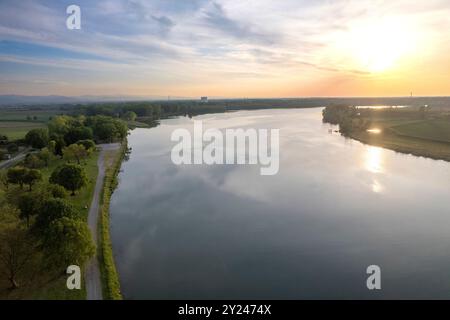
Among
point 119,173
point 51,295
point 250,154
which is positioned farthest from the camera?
point 250,154

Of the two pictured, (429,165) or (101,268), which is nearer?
(101,268)

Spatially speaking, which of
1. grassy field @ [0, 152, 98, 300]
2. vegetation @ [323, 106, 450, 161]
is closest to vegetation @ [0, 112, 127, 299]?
grassy field @ [0, 152, 98, 300]

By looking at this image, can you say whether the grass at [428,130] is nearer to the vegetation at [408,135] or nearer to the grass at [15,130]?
the vegetation at [408,135]

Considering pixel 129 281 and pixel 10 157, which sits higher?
pixel 10 157

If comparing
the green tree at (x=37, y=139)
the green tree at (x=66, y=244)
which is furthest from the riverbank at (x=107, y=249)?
the green tree at (x=37, y=139)

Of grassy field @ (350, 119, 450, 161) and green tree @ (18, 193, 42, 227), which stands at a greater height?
grassy field @ (350, 119, 450, 161)

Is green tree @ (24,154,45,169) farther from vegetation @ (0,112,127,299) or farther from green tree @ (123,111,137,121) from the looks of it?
green tree @ (123,111,137,121)
